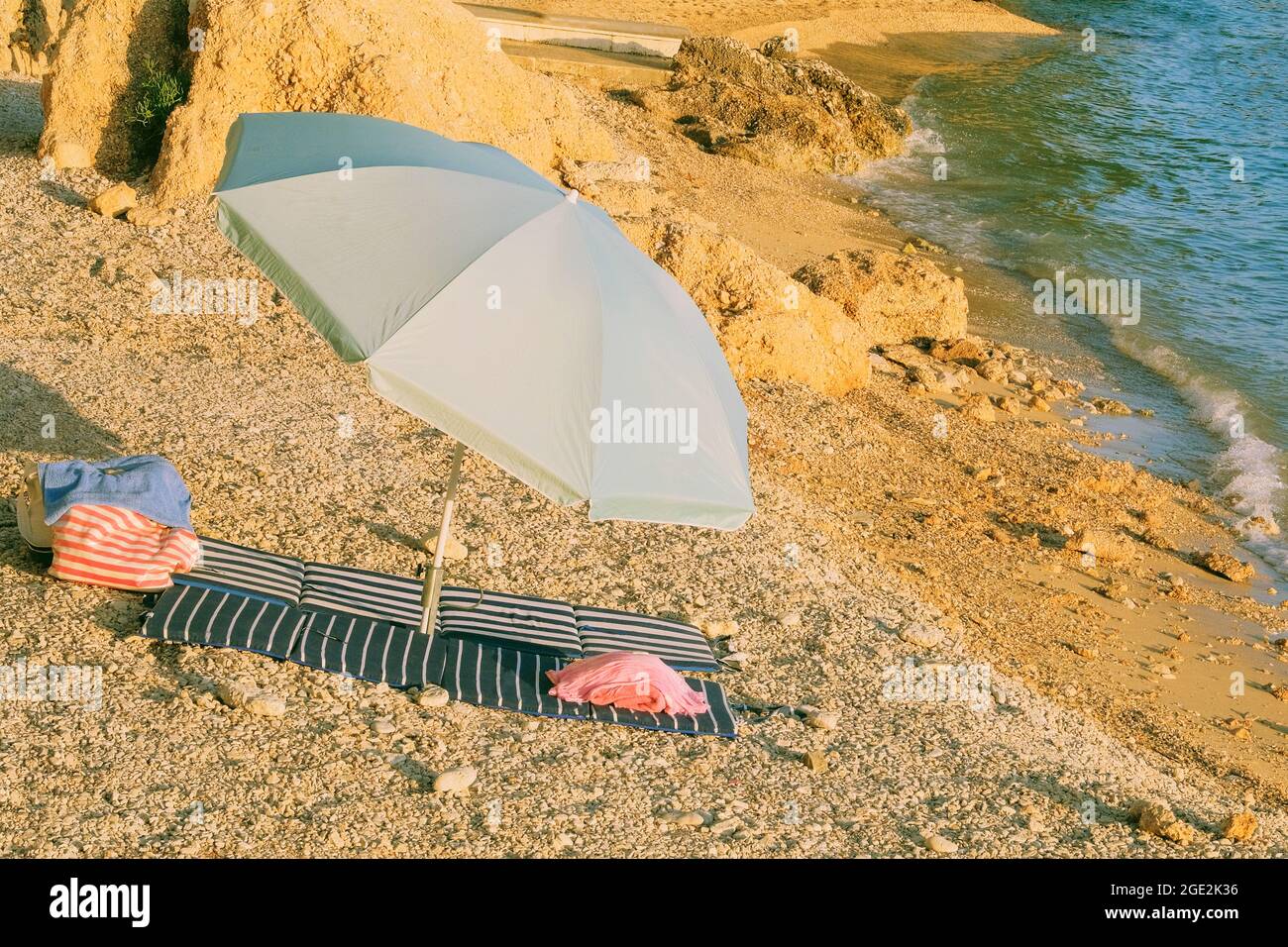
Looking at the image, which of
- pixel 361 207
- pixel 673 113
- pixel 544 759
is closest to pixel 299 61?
pixel 361 207

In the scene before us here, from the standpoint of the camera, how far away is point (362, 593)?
709cm

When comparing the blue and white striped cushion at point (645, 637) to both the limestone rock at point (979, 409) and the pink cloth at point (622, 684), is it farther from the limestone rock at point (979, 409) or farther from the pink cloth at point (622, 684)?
the limestone rock at point (979, 409)

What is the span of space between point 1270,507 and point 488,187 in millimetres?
9412

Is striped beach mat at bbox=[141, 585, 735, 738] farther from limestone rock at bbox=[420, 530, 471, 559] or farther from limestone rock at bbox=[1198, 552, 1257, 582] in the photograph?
limestone rock at bbox=[1198, 552, 1257, 582]

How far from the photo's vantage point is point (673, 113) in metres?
20.4

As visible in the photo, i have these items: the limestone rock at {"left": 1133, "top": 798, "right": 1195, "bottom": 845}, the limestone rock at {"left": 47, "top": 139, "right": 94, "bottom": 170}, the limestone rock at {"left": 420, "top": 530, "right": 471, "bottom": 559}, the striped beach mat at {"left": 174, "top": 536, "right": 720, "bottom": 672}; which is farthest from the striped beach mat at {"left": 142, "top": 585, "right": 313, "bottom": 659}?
the limestone rock at {"left": 47, "top": 139, "right": 94, "bottom": 170}

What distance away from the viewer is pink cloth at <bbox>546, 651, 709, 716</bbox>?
6461 mm

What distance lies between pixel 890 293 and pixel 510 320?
913 cm

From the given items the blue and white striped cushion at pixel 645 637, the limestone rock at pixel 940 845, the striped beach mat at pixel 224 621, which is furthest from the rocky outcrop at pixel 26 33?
the limestone rock at pixel 940 845

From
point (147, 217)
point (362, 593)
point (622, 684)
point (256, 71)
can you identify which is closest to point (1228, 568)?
point (622, 684)

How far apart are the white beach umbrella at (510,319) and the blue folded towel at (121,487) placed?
1613mm

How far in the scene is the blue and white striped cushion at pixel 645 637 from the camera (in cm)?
712

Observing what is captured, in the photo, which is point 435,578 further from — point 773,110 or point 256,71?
point 773,110

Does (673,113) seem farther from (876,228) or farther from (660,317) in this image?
(660,317)
